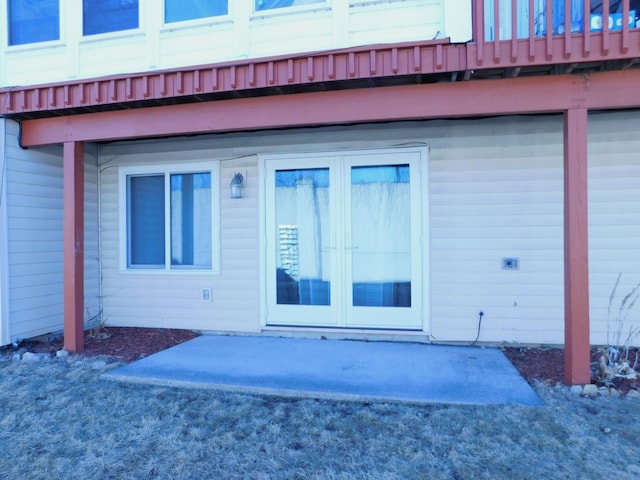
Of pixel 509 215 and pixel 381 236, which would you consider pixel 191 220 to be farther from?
pixel 509 215

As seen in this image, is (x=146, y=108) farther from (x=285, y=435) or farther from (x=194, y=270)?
(x=285, y=435)

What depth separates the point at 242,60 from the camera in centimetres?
419

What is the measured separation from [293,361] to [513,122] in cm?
349

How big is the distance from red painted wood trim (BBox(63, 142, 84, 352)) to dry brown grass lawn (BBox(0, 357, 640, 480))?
1202 millimetres

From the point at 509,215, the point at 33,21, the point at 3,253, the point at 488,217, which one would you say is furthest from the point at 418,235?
the point at 33,21

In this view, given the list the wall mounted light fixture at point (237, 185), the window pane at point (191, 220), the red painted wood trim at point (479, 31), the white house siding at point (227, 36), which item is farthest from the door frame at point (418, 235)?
the red painted wood trim at point (479, 31)

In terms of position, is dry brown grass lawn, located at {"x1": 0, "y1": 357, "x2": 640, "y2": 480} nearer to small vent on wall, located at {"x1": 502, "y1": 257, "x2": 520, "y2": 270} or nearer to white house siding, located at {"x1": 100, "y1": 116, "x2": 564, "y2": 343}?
white house siding, located at {"x1": 100, "y1": 116, "x2": 564, "y2": 343}

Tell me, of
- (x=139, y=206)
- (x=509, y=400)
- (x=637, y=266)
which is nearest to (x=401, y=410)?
(x=509, y=400)

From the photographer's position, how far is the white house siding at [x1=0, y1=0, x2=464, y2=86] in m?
4.03

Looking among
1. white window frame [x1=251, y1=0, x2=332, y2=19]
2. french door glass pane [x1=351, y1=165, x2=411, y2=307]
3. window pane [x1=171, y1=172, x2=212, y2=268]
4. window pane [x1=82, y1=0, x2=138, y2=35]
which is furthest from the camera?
window pane [x1=171, y1=172, x2=212, y2=268]

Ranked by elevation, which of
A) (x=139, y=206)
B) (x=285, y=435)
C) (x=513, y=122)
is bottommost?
(x=285, y=435)

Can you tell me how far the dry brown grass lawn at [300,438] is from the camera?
2.55 m

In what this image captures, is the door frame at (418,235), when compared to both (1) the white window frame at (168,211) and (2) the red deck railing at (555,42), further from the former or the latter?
(2) the red deck railing at (555,42)

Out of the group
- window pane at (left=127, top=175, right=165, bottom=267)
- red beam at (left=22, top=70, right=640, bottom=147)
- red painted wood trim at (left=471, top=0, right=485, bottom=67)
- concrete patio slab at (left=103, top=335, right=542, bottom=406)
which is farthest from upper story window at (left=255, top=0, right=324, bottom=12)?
concrete patio slab at (left=103, top=335, right=542, bottom=406)
